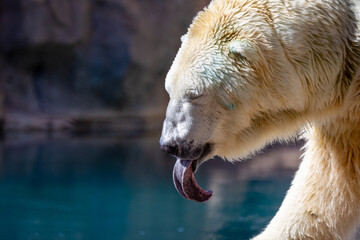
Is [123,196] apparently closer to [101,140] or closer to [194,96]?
[194,96]

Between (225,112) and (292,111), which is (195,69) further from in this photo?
(292,111)

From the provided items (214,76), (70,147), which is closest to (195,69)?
(214,76)

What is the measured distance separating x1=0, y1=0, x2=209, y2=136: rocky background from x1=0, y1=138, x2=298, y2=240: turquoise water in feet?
6.77

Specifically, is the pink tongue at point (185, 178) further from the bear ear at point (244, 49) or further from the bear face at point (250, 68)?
the bear ear at point (244, 49)

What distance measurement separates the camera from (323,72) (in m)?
1.05

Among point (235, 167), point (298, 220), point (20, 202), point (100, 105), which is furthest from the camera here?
point (100, 105)

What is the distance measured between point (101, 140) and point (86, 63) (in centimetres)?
209

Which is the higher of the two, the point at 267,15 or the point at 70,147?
the point at 267,15

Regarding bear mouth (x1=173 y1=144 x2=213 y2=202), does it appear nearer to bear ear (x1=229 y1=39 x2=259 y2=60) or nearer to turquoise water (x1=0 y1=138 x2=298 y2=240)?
bear ear (x1=229 y1=39 x2=259 y2=60)

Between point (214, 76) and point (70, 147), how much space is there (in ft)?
17.0

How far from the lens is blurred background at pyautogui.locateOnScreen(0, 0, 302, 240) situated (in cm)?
285

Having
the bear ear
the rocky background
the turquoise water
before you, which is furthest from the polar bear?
the rocky background

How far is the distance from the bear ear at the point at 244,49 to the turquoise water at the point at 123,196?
1510mm

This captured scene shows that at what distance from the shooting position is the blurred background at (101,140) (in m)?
2.85
